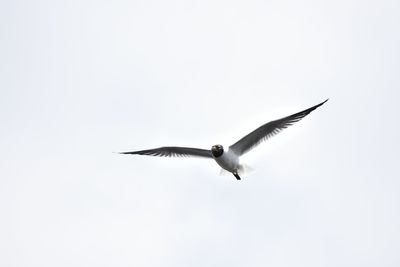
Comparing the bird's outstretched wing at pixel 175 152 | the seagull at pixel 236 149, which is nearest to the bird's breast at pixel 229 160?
the seagull at pixel 236 149

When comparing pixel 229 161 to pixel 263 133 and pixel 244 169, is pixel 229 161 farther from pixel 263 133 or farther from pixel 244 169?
pixel 263 133

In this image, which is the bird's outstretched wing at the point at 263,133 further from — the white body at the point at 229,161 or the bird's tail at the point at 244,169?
the bird's tail at the point at 244,169

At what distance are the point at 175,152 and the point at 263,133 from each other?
9.97 ft

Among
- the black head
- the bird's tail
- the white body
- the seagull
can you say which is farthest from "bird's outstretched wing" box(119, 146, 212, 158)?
the bird's tail

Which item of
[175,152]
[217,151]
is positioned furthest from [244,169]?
[175,152]

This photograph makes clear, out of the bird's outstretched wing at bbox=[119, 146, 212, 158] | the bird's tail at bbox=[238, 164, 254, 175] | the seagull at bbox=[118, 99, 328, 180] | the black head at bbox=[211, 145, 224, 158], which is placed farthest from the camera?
the bird's outstretched wing at bbox=[119, 146, 212, 158]

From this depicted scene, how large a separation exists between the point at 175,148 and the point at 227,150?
177 cm

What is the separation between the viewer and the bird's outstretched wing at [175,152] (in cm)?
3247

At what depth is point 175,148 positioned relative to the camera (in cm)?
3262

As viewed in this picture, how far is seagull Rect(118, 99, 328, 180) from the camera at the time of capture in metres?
30.8

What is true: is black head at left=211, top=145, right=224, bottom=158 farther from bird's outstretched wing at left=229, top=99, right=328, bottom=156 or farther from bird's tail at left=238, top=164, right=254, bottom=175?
bird's tail at left=238, top=164, right=254, bottom=175

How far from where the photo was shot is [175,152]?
3284 cm

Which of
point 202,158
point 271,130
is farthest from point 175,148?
point 271,130

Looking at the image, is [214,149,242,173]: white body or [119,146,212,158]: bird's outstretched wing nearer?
[214,149,242,173]: white body
